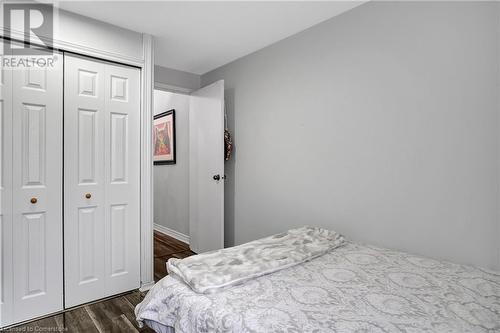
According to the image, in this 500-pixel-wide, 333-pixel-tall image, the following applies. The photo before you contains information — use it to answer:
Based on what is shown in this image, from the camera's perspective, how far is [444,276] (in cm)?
151

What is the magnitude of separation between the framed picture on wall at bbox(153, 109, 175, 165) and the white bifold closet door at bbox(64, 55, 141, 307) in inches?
76.1

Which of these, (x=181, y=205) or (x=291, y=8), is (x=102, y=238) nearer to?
(x=181, y=205)

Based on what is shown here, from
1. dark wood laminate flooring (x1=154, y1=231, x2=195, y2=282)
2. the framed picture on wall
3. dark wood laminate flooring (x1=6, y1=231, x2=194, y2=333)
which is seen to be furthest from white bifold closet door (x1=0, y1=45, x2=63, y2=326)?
the framed picture on wall

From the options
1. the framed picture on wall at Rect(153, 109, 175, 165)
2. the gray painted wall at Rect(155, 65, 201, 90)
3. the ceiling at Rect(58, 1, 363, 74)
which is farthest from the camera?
the framed picture on wall at Rect(153, 109, 175, 165)

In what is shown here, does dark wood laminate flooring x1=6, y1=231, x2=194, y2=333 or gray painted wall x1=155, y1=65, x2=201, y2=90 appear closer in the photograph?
dark wood laminate flooring x1=6, y1=231, x2=194, y2=333

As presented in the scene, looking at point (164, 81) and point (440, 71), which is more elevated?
point (164, 81)

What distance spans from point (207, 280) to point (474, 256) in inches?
61.5

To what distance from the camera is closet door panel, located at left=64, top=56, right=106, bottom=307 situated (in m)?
2.24

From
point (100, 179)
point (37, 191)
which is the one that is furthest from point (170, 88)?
point (37, 191)

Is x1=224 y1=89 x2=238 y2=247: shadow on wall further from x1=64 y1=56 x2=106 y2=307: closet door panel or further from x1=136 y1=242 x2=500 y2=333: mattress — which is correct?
x1=136 y1=242 x2=500 y2=333: mattress

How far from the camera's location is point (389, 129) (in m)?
2.03

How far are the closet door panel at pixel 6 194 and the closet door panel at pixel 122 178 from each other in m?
0.63

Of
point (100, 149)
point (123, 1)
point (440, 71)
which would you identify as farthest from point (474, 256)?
point (123, 1)

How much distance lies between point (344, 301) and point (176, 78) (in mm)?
3305
